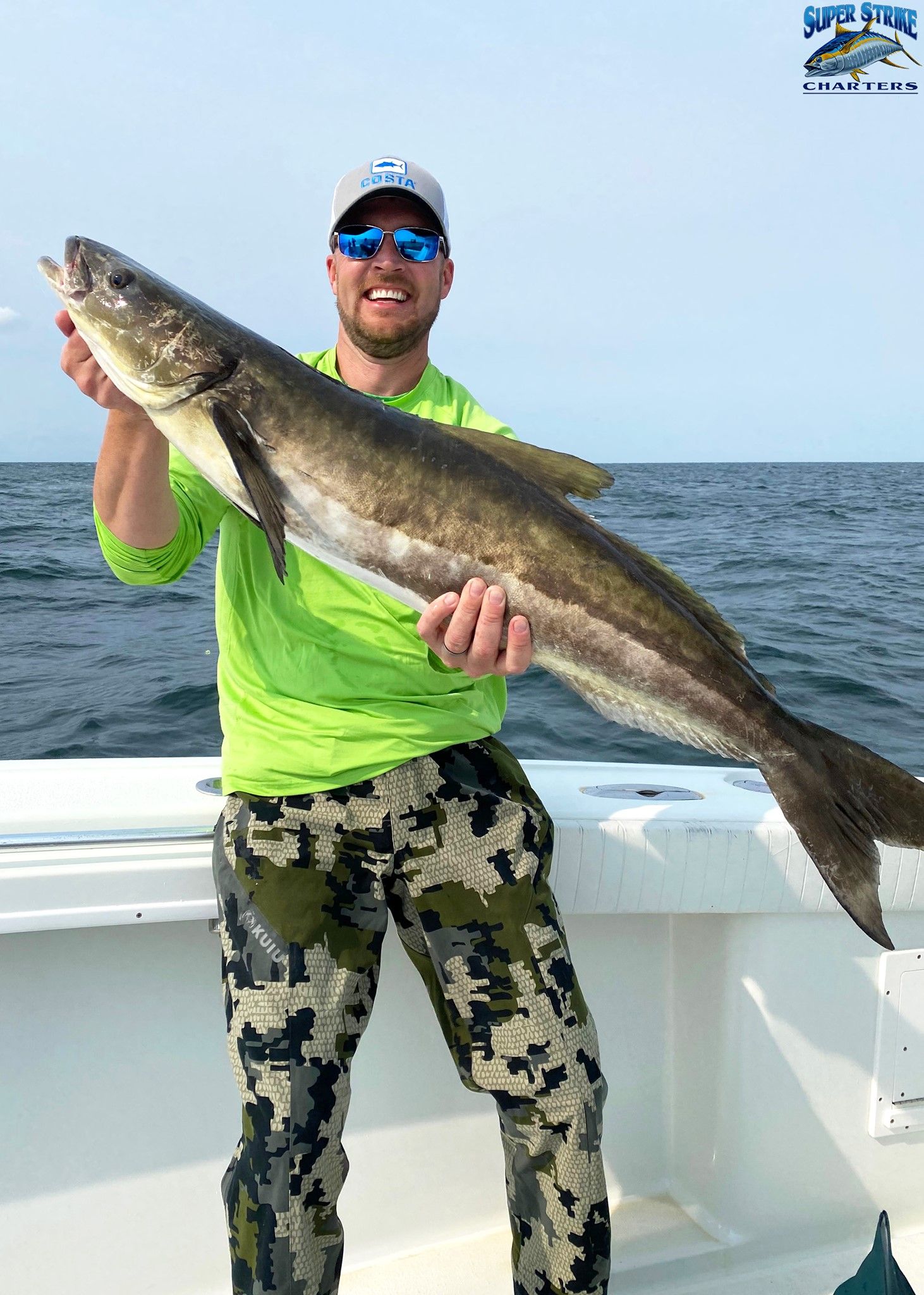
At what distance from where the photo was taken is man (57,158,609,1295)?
225 centimetres

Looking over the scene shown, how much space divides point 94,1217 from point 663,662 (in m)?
2.37

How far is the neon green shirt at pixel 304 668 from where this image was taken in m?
2.52

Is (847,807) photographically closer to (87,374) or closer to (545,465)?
(545,465)

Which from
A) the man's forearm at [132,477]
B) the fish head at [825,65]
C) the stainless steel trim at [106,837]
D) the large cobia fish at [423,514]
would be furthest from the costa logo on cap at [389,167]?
the fish head at [825,65]

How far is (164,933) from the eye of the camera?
2920 millimetres

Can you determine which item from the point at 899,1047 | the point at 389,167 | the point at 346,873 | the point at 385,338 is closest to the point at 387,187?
the point at 389,167

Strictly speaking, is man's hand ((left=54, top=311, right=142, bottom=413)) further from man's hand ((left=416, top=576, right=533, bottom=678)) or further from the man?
man's hand ((left=416, top=576, right=533, bottom=678))

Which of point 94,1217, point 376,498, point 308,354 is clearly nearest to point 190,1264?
point 94,1217

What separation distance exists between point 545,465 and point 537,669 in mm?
8354

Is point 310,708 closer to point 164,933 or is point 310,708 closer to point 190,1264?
point 164,933

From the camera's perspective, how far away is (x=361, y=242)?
9.73 ft

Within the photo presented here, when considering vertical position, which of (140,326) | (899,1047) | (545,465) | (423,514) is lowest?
(899,1047)

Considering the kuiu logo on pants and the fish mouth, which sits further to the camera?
the fish mouth

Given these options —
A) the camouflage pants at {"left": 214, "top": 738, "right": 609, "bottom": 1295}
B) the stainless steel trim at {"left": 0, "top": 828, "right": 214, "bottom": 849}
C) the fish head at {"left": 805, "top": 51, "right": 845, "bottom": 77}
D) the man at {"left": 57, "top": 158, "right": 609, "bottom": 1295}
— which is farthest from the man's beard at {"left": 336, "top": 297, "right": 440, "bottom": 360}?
the fish head at {"left": 805, "top": 51, "right": 845, "bottom": 77}
